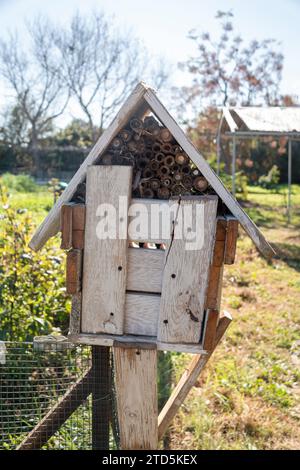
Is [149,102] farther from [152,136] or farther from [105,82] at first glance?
[105,82]

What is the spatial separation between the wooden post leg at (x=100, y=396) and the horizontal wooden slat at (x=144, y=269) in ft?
1.97

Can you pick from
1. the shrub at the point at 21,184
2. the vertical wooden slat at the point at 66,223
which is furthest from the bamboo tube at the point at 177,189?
the shrub at the point at 21,184

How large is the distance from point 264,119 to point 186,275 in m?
8.95

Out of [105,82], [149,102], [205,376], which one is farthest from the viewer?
[105,82]

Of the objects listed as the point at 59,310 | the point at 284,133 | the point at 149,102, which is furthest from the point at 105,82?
the point at 149,102

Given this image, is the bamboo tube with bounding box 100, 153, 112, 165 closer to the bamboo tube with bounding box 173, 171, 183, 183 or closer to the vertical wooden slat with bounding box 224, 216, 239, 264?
the bamboo tube with bounding box 173, 171, 183, 183

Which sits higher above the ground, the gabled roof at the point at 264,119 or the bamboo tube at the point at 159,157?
the gabled roof at the point at 264,119

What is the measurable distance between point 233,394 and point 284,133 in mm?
6837

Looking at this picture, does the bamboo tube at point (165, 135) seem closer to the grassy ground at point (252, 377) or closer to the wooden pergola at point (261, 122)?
the grassy ground at point (252, 377)

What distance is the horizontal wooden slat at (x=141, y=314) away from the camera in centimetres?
187

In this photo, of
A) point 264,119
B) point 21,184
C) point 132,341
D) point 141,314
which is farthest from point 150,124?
point 21,184

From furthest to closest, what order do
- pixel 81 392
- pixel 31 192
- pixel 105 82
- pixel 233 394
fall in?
pixel 105 82
pixel 31 192
pixel 233 394
pixel 81 392

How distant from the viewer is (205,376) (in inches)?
152

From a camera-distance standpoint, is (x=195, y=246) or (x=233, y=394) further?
(x=233, y=394)
